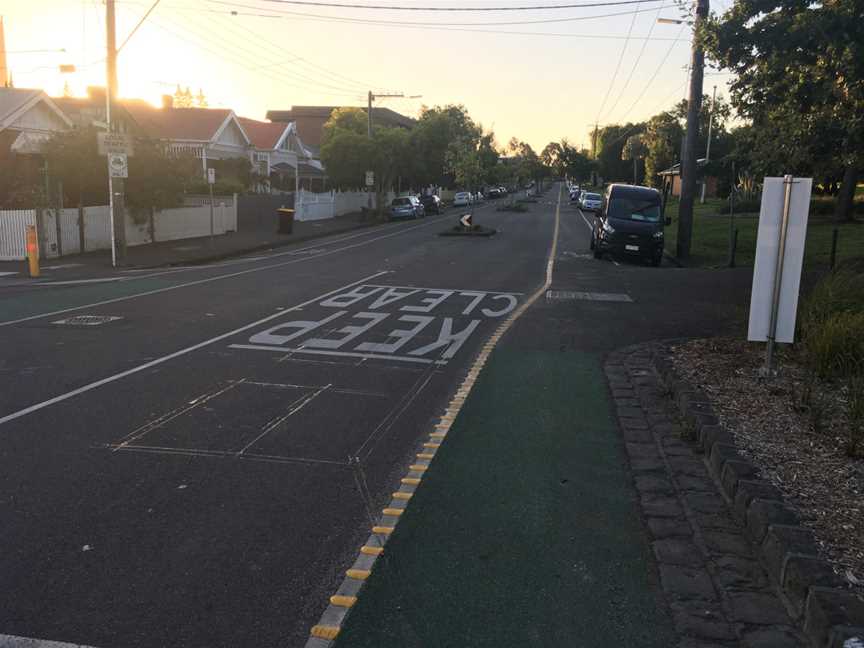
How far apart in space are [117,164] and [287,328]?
1289 centimetres

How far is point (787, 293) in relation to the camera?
764cm

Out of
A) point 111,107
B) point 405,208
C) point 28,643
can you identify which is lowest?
point 28,643

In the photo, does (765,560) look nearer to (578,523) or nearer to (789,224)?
(578,523)

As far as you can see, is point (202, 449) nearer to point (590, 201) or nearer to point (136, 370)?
point (136, 370)

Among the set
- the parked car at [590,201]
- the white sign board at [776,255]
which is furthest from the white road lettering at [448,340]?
the parked car at [590,201]

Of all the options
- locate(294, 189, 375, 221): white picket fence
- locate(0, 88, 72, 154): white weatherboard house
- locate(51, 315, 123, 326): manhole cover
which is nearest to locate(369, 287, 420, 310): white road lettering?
locate(51, 315, 123, 326): manhole cover

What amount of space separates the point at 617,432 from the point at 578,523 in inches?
82.0

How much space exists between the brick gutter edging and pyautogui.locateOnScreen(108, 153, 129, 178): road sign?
1913cm

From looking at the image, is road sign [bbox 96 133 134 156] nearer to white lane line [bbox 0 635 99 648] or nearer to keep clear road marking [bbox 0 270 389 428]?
keep clear road marking [bbox 0 270 389 428]

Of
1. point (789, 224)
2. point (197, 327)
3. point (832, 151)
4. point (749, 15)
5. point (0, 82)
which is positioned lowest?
point (197, 327)

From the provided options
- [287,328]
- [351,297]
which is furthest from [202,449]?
[351,297]

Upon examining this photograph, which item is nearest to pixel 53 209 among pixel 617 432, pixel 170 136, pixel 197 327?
pixel 197 327

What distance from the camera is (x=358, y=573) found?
4.29 metres

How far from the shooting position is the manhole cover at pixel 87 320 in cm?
1180
